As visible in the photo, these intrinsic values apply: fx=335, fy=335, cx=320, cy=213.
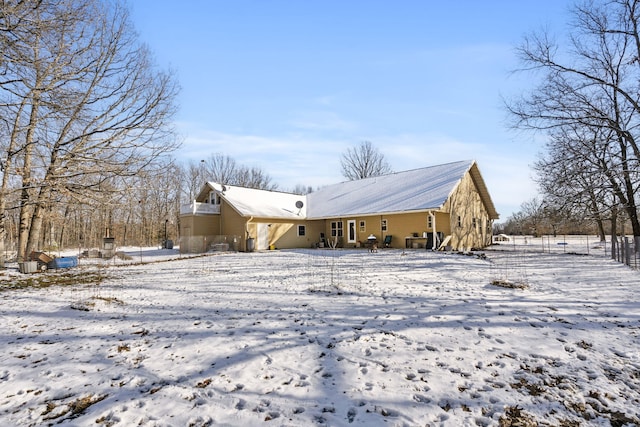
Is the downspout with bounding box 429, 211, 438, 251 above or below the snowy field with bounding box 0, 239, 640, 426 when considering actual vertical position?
above

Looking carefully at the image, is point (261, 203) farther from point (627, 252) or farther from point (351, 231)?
point (627, 252)

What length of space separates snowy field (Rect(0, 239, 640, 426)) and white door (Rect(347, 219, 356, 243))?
14.6 metres

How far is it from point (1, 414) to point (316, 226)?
2265 centimetres

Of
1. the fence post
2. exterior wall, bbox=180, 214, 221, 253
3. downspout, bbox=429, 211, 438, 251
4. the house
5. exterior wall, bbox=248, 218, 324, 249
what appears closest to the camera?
the fence post

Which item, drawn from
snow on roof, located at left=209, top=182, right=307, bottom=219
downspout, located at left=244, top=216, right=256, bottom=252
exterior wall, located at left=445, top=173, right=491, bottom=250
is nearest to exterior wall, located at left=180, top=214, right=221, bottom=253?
snow on roof, located at left=209, top=182, right=307, bottom=219

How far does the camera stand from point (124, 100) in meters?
13.0

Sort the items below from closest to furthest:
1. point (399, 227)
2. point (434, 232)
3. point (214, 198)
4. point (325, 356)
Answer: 1. point (325, 356)
2. point (434, 232)
3. point (399, 227)
4. point (214, 198)

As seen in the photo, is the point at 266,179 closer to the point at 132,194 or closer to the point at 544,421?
the point at 132,194

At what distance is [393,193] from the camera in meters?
22.8

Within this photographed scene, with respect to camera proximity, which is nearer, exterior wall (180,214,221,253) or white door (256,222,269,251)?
exterior wall (180,214,221,253)

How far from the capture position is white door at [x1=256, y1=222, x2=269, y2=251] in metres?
22.9

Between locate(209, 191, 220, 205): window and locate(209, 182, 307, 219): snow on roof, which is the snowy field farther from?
locate(209, 191, 220, 205): window

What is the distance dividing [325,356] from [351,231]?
18855 millimetres

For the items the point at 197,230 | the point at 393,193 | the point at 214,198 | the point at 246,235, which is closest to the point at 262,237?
the point at 246,235
